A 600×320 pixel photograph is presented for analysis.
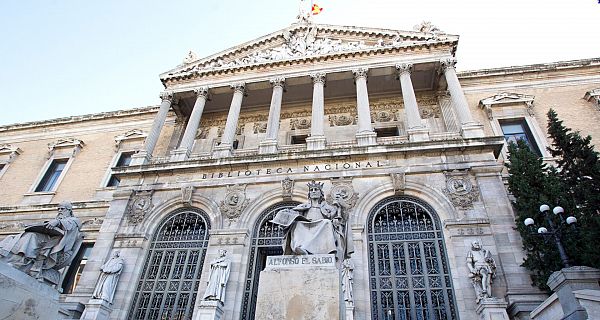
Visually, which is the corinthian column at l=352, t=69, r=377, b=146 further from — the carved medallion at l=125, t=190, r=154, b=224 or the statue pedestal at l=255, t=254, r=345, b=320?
the statue pedestal at l=255, t=254, r=345, b=320

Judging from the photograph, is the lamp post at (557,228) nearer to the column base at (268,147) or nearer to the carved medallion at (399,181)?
the carved medallion at (399,181)

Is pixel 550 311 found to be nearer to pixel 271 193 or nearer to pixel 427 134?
pixel 427 134

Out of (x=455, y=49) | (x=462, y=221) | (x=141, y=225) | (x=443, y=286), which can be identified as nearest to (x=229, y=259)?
(x=141, y=225)

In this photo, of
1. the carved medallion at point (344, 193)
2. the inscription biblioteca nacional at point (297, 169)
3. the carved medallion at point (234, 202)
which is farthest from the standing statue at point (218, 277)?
the carved medallion at point (344, 193)

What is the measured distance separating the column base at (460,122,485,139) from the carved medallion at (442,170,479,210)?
5.67ft

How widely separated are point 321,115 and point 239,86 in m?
4.66

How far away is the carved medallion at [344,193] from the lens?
41.5 feet

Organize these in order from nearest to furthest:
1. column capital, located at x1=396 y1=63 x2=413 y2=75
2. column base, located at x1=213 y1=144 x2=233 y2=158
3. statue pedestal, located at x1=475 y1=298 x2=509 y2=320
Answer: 1. statue pedestal, located at x1=475 y1=298 x2=509 y2=320
2. column base, located at x1=213 y1=144 x2=233 y2=158
3. column capital, located at x1=396 y1=63 x2=413 y2=75

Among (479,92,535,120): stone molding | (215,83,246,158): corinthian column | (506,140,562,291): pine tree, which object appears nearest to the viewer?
(506,140,562,291): pine tree

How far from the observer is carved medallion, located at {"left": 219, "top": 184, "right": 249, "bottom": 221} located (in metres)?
13.3

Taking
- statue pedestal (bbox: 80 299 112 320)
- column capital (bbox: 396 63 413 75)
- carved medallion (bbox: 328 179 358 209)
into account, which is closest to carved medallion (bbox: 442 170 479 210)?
carved medallion (bbox: 328 179 358 209)

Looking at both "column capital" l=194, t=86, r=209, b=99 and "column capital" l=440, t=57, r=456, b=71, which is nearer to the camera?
"column capital" l=440, t=57, r=456, b=71

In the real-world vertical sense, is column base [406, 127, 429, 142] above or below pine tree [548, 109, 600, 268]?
above

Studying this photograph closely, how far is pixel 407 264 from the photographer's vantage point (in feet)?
37.3
